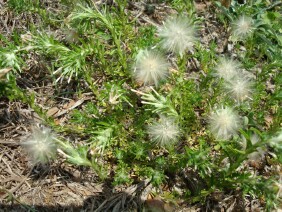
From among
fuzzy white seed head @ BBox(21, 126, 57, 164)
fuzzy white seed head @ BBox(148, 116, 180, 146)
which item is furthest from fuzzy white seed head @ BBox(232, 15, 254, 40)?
fuzzy white seed head @ BBox(21, 126, 57, 164)

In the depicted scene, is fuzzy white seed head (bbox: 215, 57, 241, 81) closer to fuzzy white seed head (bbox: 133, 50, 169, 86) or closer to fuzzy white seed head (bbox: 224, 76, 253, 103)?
fuzzy white seed head (bbox: 224, 76, 253, 103)

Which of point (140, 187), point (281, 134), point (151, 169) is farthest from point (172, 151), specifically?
point (281, 134)

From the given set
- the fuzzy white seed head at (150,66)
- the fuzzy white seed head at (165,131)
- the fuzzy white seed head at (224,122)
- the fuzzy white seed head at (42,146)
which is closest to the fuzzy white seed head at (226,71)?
the fuzzy white seed head at (224,122)

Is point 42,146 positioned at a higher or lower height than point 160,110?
lower

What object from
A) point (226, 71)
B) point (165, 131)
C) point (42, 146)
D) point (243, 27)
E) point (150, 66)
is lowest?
point (42, 146)

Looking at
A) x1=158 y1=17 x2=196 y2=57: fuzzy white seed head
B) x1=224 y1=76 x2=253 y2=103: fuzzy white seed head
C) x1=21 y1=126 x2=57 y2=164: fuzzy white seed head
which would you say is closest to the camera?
x1=21 y1=126 x2=57 y2=164: fuzzy white seed head

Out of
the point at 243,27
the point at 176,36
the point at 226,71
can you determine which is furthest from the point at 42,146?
the point at 243,27

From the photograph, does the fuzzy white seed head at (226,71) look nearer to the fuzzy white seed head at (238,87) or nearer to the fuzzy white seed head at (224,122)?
the fuzzy white seed head at (238,87)

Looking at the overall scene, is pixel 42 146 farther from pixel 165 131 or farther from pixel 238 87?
pixel 238 87
